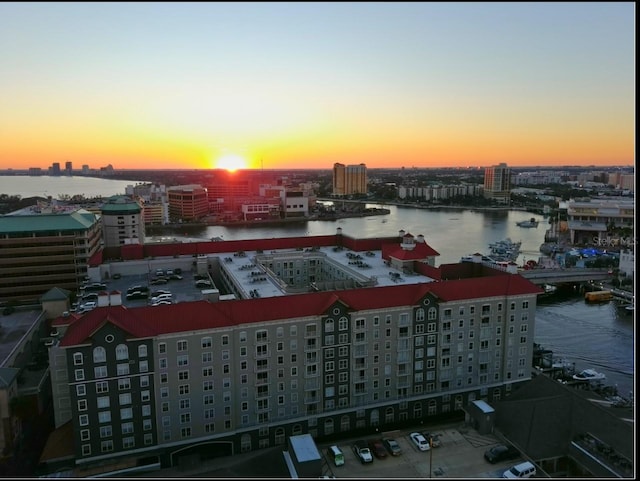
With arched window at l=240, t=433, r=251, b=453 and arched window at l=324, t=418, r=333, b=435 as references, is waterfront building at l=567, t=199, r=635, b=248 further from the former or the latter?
arched window at l=240, t=433, r=251, b=453

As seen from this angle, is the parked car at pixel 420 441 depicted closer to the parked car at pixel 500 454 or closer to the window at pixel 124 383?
the parked car at pixel 500 454

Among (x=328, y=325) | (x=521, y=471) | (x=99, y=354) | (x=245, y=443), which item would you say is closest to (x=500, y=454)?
(x=521, y=471)

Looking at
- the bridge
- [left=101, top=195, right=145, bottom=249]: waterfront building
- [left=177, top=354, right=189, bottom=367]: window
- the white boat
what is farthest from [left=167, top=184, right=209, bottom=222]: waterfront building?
[left=177, top=354, right=189, bottom=367]: window

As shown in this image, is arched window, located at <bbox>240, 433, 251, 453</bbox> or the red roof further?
arched window, located at <bbox>240, 433, 251, 453</bbox>

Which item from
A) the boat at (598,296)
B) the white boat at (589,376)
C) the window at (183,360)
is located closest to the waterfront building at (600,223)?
the boat at (598,296)

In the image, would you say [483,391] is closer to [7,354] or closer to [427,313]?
[427,313]

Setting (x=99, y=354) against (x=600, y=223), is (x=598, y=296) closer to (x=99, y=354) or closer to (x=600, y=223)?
(x=600, y=223)
